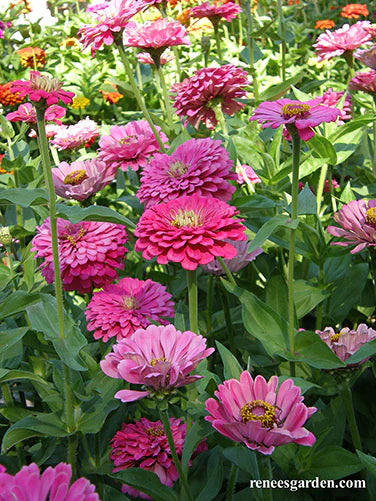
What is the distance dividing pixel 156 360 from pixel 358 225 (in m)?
0.53

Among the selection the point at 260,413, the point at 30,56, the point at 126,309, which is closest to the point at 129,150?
the point at 126,309

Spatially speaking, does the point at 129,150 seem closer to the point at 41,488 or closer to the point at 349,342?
the point at 349,342

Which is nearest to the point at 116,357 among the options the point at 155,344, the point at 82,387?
the point at 155,344

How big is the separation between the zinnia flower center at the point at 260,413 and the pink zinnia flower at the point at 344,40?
145cm

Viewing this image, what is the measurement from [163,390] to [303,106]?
0.53 m

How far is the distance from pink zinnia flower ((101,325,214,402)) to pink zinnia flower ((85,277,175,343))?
235mm

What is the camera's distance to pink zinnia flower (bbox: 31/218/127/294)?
118cm

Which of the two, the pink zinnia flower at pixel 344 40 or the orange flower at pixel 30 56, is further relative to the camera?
the orange flower at pixel 30 56

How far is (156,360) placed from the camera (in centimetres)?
82

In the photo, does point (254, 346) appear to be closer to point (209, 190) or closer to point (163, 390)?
point (209, 190)

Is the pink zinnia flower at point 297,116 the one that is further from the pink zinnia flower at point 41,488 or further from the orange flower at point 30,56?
the orange flower at point 30,56

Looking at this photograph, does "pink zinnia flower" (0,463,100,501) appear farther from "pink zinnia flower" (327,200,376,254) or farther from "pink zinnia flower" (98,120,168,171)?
"pink zinnia flower" (98,120,168,171)

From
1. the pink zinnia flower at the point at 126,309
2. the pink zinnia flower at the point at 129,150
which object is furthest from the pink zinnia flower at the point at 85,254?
the pink zinnia flower at the point at 129,150

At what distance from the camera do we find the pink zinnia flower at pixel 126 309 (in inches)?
43.6
